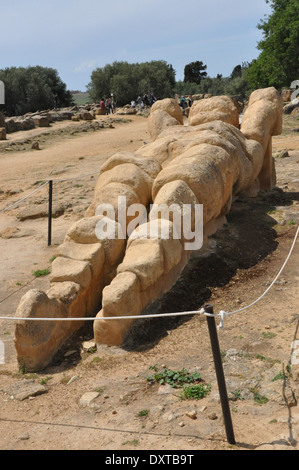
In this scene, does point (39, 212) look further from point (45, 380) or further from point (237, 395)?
point (237, 395)

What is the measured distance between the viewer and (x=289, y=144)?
17500mm

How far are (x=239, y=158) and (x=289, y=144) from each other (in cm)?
854

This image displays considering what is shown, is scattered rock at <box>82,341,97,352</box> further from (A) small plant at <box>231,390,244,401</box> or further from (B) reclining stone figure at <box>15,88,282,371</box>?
(A) small plant at <box>231,390,244,401</box>

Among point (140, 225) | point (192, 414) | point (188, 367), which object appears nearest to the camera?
point (192, 414)

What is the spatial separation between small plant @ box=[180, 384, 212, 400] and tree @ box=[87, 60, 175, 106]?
33007 millimetres

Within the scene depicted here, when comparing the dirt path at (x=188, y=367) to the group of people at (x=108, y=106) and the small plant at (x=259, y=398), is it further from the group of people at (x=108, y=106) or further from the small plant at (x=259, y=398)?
the group of people at (x=108, y=106)

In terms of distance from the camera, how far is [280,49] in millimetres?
29438

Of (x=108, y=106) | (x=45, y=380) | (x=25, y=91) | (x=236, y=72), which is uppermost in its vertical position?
(x=236, y=72)

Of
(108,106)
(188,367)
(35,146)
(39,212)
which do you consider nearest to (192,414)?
(188,367)

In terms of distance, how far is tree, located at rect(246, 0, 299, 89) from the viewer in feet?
93.8

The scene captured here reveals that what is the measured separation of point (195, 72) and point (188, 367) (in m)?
50.1

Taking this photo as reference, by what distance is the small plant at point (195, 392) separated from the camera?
494 centimetres

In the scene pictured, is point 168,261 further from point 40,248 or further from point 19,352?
point 40,248
